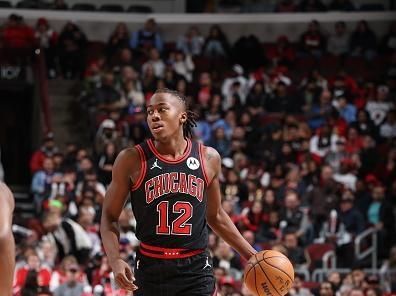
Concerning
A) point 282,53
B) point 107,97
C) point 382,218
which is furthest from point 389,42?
point 382,218

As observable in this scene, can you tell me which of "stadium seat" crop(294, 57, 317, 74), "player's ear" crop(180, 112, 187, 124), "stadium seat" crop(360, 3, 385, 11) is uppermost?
"stadium seat" crop(360, 3, 385, 11)

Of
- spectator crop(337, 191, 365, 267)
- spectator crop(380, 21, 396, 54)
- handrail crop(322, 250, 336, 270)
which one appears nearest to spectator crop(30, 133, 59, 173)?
spectator crop(337, 191, 365, 267)

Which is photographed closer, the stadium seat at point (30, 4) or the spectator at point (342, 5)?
the stadium seat at point (30, 4)

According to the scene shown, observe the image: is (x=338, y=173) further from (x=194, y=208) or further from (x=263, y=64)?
(x=194, y=208)

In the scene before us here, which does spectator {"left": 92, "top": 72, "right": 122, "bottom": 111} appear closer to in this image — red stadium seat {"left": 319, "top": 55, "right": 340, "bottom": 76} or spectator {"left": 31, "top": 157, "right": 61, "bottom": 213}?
spectator {"left": 31, "top": 157, "right": 61, "bottom": 213}

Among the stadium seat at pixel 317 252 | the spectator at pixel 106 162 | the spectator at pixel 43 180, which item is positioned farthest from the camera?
the spectator at pixel 106 162

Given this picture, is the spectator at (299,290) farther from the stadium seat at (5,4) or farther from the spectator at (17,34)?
the stadium seat at (5,4)

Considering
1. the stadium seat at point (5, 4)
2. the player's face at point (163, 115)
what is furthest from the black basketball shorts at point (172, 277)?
the stadium seat at point (5, 4)

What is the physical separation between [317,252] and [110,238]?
7.58 m

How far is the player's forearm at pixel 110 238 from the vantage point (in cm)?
594

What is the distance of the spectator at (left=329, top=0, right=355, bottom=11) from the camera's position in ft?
68.1

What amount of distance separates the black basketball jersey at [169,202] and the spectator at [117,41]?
43.0 feet

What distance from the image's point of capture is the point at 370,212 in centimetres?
1434

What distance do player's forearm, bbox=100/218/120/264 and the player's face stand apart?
60cm
